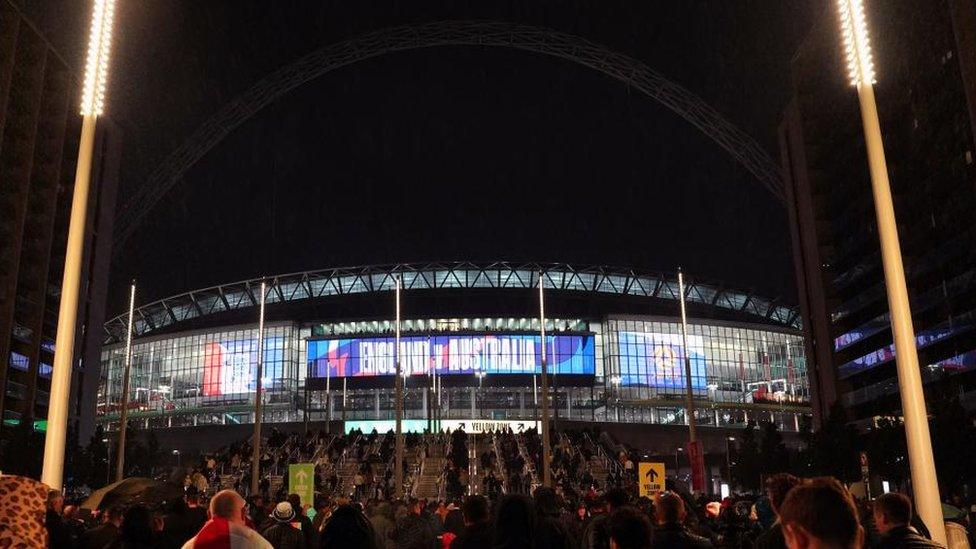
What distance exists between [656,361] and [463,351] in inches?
889

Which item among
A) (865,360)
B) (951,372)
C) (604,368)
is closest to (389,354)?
(604,368)

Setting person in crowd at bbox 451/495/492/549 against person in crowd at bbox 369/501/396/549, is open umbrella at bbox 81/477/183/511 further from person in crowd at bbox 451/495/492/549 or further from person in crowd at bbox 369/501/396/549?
person in crowd at bbox 451/495/492/549

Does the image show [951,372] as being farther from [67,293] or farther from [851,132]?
[67,293]

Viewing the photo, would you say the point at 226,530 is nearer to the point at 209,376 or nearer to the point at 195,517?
the point at 195,517

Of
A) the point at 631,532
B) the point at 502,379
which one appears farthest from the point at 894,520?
the point at 502,379

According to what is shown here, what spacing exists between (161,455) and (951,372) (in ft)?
229

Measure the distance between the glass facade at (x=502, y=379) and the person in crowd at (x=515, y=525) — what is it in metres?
92.0

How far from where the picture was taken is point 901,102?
285 feet

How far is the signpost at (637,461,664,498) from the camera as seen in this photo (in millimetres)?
22875

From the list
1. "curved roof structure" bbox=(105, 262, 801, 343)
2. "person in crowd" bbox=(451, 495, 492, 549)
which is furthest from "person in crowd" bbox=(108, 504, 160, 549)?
"curved roof structure" bbox=(105, 262, 801, 343)

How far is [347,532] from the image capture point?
7.52 meters

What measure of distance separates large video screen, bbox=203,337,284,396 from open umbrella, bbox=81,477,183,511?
92.7 meters

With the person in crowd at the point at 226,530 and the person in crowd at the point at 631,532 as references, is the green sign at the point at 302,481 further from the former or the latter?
the person in crowd at the point at 631,532

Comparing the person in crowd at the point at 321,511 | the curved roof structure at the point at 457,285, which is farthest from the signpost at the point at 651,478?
the curved roof structure at the point at 457,285
